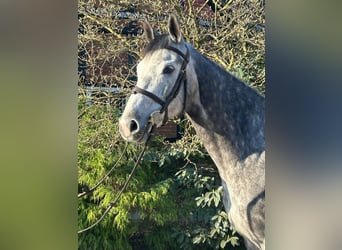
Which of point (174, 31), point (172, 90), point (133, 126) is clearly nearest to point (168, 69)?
point (172, 90)

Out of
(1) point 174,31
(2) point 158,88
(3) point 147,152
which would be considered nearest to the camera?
(2) point 158,88

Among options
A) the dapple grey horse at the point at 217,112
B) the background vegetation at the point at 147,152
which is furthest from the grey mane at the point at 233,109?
the background vegetation at the point at 147,152

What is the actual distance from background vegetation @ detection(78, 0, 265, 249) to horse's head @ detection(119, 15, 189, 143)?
34cm

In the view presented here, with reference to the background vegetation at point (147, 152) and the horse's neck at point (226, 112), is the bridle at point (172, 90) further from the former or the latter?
the background vegetation at point (147, 152)

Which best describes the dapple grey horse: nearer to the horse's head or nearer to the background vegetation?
the horse's head

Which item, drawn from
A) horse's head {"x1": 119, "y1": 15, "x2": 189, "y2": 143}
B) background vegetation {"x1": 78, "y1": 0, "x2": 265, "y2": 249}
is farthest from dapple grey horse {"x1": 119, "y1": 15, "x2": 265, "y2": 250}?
background vegetation {"x1": 78, "y1": 0, "x2": 265, "y2": 249}

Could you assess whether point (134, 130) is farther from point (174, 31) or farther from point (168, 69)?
point (174, 31)

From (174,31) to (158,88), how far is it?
364mm

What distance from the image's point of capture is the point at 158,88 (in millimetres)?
2146

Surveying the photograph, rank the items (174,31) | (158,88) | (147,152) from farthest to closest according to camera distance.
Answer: (147,152) → (174,31) → (158,88)

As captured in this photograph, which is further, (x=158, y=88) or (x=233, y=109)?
(x=233, y=109)
